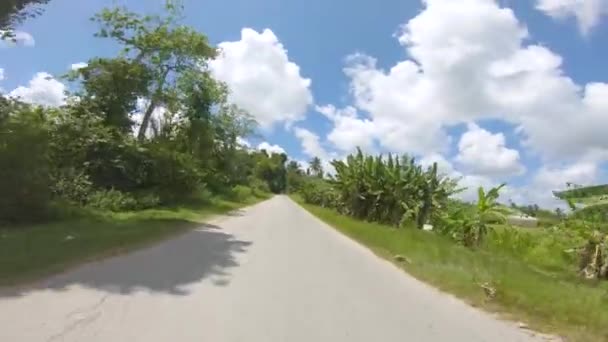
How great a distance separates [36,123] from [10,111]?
0.96m

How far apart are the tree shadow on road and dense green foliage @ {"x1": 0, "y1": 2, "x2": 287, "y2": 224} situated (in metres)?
6.35

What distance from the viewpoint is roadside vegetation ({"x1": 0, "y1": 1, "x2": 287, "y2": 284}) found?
50.9ft

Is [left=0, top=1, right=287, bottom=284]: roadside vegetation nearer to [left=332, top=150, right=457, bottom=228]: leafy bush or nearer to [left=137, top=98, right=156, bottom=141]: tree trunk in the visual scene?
[left=137, top=98, right=156, bottom=141]: tree trunk

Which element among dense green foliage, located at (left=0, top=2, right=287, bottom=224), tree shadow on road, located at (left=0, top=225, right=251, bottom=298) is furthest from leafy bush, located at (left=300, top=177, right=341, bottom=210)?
tree shadow on road, located at (left=0, top=225, right=251, bottom=298)

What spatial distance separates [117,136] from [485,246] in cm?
2082

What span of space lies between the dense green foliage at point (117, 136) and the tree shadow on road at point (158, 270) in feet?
20.8

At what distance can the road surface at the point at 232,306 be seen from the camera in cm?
645

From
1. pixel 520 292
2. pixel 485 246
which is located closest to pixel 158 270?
pixel 520 292

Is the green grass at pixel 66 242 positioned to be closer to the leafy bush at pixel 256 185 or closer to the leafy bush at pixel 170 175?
the leafy bush at pixel 170 175

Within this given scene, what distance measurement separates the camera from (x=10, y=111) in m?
20.3

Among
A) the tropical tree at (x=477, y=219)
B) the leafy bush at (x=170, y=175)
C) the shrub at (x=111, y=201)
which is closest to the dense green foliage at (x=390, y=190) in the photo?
the tropical tree at (x=477, y=219)

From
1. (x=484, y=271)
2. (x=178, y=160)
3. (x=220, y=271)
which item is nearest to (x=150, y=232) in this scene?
(x=220, y=271)

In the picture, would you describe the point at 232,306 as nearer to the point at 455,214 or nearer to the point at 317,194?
the point at 455,214

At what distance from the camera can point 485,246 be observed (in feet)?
77.2
